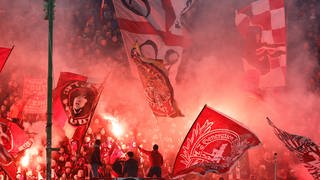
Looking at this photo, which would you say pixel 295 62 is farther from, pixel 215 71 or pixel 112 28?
pixel 112 28

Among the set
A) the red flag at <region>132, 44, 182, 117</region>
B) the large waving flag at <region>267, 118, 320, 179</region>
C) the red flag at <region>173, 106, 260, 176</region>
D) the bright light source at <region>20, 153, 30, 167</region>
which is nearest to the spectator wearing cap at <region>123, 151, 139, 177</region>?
the red flag at <region>173, 106, 260, 176</region>

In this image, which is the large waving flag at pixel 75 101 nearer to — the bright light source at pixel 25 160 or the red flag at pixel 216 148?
the bright light source at pixel 25 160

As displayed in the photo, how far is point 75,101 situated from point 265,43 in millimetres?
5465

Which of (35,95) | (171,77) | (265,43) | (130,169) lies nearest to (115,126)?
(171,77)

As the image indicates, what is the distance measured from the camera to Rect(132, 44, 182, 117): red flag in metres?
13.1

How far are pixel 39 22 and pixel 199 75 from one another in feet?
15.5

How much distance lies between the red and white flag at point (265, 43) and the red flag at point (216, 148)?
5513 millimetres

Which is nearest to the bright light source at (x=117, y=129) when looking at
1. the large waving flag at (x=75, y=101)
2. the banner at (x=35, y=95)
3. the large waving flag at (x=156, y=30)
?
the large waving flag at (x=156, y=30)

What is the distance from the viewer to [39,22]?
15758 millimetres

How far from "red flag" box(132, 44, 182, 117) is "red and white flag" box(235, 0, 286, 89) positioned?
2.90 m

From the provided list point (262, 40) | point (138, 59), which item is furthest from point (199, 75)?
point (138, 59)

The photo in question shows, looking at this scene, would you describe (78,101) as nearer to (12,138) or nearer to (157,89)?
(12,138)

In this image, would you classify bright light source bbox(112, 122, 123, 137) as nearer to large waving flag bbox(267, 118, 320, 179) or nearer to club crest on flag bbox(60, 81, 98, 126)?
club crest on flag bbox(60, 81, 98, 126)

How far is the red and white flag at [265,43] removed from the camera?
1460 cm
